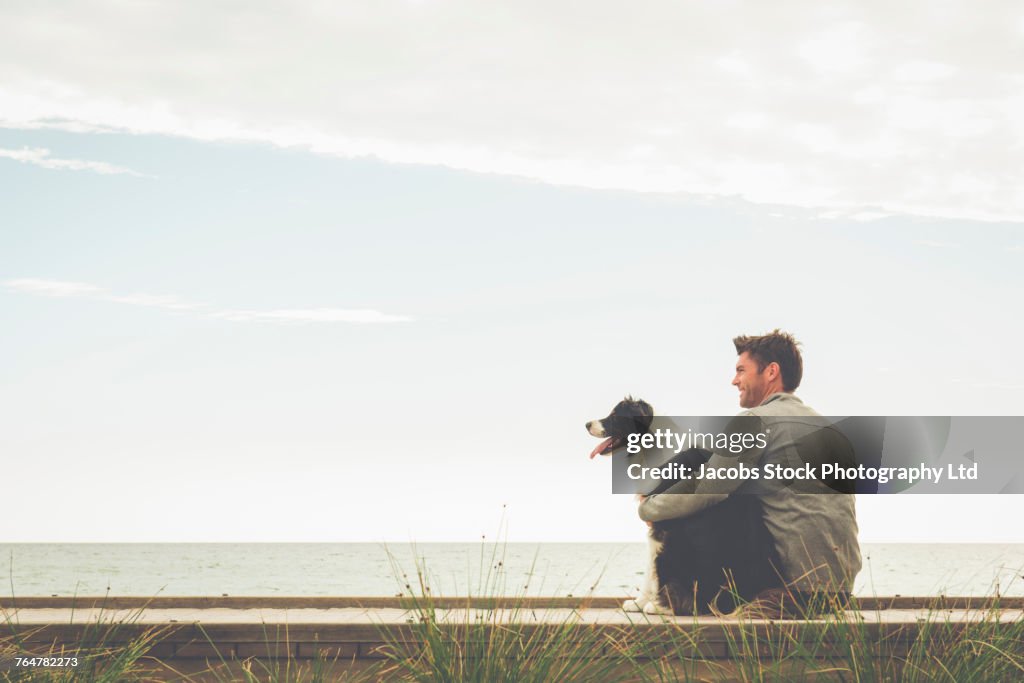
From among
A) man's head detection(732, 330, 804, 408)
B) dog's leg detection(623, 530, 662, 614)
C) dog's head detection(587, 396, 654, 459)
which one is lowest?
dog's leg detection(623, 530, 662, 614)

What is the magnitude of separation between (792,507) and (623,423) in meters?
1.06

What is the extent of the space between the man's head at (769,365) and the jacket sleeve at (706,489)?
30cm

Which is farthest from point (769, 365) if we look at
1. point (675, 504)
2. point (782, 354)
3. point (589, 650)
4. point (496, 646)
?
point (496, 646)

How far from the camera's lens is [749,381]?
5.23 m

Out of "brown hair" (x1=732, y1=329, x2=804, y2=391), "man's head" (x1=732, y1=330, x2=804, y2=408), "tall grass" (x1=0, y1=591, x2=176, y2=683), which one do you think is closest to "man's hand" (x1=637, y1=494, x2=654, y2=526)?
"man's head" (x1=732, y1=330, x2=804, y2=408)

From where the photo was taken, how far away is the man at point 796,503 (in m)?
4.85

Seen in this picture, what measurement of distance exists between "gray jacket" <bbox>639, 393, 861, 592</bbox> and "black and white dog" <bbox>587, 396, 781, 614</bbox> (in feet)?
0.21

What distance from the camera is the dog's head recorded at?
18.1 ft

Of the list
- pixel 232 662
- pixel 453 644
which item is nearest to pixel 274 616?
pixel 232 662

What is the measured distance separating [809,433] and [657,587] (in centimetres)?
109

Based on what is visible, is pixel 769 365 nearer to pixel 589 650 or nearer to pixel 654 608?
pixel 654 608

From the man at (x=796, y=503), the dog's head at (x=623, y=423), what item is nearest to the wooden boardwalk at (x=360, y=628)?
the man at (x=796, y=503)

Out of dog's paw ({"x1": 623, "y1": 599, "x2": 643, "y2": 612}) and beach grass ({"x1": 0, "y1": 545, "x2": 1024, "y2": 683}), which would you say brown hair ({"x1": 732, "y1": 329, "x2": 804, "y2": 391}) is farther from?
dog's paw ({"x1": 623, "y1": 599, "x2": 643, "y2": 612})

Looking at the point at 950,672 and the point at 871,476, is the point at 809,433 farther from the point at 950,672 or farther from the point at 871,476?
the point at 950,672
